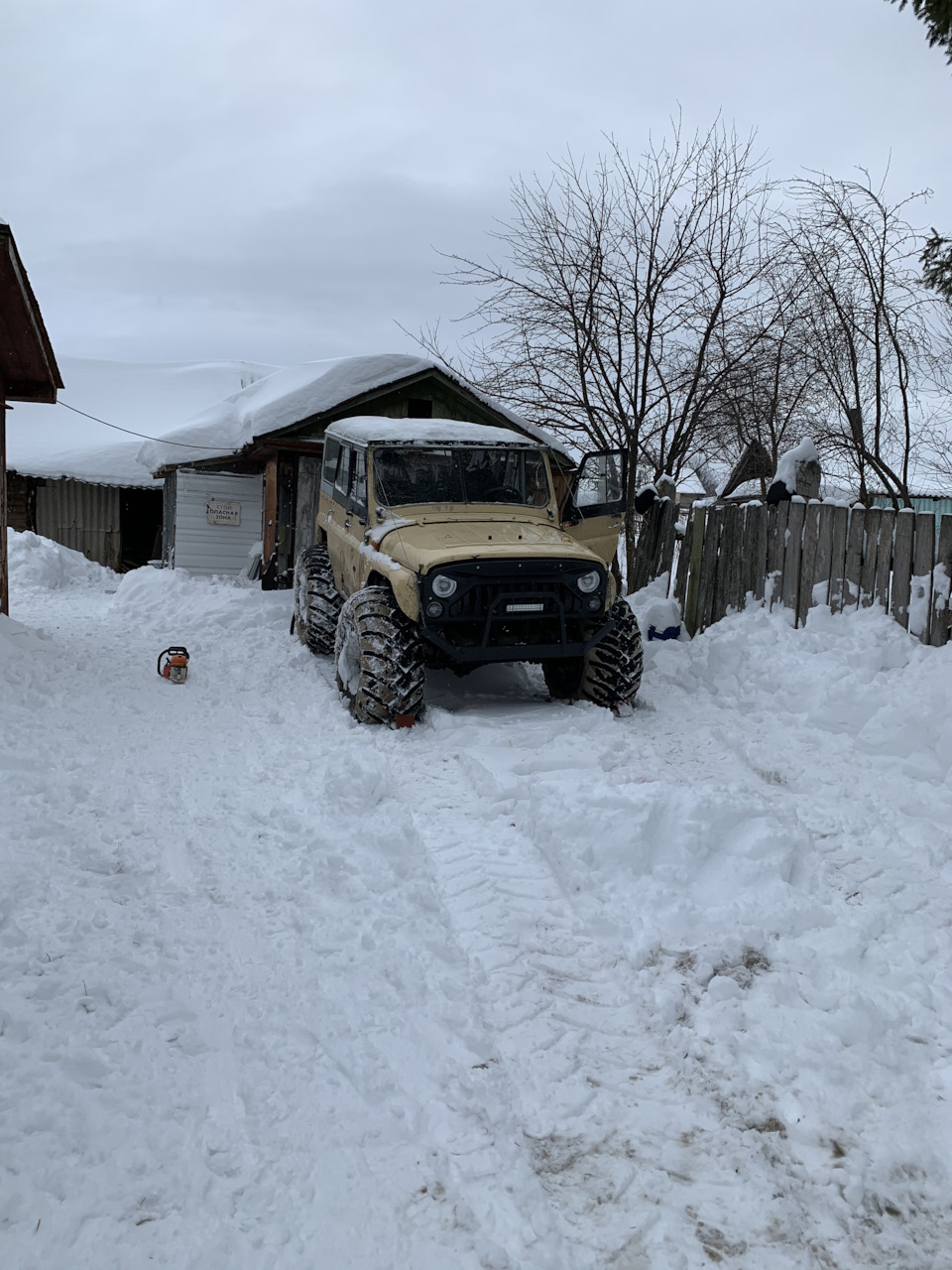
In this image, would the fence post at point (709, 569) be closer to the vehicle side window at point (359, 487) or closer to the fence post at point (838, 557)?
the fence post at point (838, 557)

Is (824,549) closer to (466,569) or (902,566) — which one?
(902,566)

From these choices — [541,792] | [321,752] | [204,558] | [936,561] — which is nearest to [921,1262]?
[541,792]

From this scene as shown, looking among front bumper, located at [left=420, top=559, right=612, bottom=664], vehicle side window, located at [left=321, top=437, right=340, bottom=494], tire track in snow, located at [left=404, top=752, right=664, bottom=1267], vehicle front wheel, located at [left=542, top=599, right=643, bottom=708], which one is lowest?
tire track in snow, located at [left=404, top=752, right=664, bottom=1267]

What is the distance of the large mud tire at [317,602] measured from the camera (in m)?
8.86

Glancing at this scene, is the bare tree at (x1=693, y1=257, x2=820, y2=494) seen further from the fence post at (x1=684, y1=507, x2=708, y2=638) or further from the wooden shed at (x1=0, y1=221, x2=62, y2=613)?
the wooden shed at (x1=0, y1=221, x2=62, y2=613)

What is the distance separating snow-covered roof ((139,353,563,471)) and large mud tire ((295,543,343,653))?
4288 millimetres

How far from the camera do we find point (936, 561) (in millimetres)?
6121

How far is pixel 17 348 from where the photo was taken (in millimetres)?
9188

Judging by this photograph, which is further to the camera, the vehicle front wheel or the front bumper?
the vehicle front wheel

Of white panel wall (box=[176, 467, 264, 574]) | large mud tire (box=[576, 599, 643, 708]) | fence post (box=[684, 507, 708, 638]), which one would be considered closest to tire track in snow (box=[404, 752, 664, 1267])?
large mud tire (box=[576, 599, 643, 708])

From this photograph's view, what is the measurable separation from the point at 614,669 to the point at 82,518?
813 inches

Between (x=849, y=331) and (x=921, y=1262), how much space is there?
35.3 ft

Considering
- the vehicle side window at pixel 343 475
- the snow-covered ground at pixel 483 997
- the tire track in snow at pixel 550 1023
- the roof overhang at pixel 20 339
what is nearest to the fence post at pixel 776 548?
the snow-covered ground at pixel 483 997

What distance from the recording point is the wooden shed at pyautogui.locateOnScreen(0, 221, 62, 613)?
805 centimetres
